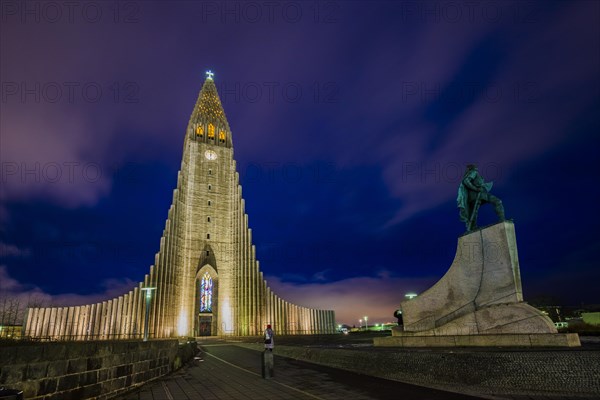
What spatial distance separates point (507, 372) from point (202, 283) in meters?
37.7

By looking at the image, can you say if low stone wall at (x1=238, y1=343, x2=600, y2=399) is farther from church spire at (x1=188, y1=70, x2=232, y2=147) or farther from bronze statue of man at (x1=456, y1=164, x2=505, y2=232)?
church spire at (x1=188, y1=70, x2=232, y2=147)

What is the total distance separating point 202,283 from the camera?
40.0 meters

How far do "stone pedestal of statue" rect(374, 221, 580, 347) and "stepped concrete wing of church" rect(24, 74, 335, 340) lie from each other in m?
28.9

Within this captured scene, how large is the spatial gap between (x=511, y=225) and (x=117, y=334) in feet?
116

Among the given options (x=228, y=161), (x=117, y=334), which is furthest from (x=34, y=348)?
(x=228, y=161)

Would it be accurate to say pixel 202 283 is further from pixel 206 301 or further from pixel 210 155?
pixel 210 155

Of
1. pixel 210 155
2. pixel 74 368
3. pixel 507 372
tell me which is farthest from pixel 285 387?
pixel 210 155

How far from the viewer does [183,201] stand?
40750mm

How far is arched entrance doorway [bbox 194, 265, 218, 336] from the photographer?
38812 millimetres

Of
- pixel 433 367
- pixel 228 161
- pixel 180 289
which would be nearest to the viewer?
pixel 433 367

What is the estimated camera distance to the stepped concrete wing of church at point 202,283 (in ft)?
113

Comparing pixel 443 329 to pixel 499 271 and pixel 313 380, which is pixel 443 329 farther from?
pixel 313 380

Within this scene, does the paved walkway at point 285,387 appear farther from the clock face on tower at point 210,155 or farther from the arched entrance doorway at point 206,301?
the clock face on tower at point 210,155

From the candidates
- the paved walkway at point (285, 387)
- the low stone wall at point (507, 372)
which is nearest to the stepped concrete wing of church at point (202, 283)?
the paved walkway at point (285, 387)
